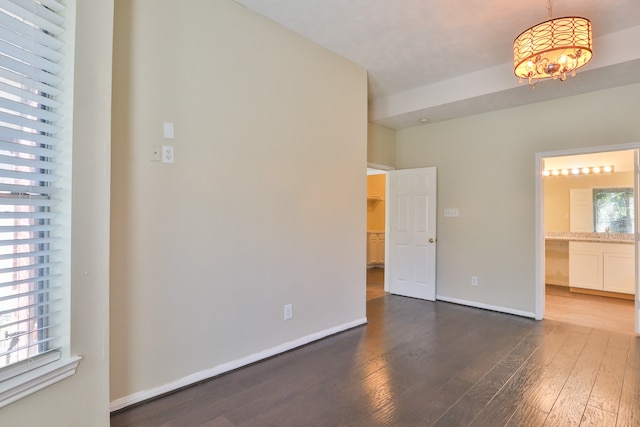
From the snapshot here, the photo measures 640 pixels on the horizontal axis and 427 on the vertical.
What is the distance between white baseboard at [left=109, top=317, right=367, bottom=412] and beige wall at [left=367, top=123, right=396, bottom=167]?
2545mm

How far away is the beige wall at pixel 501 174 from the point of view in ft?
11.8

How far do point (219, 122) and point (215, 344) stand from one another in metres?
1.67

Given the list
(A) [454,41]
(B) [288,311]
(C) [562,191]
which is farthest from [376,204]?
(B) [288,311]

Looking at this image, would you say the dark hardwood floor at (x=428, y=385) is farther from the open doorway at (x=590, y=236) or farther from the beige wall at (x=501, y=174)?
the open doorway at (x=590, y=236)

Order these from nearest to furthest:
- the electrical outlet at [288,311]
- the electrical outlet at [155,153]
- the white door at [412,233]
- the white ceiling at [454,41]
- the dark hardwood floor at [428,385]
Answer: the dark hardwood floor at [428,385] → the electrical outlet at [155,153] → the white ceiling at [454,41] → the electrical outlet at [288,311] → the white door at [412,233]

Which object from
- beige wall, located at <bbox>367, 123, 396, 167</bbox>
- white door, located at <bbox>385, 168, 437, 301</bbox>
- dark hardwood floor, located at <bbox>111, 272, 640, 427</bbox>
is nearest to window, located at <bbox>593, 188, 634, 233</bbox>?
dark hardwood floor, located at <bbox>111, 272, 640, 427</bbox>

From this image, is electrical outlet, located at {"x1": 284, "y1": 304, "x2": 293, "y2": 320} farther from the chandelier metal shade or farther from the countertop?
the countertop

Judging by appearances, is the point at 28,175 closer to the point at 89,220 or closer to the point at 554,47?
the point at 89,220

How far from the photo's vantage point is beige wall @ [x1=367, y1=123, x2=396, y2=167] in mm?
4812

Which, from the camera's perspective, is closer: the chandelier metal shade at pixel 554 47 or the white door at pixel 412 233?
the chandelier metal shade at pixel 554 47

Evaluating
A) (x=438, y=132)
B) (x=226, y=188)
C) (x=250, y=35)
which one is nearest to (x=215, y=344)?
(x=226, y=188)

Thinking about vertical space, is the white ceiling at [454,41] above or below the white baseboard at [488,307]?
above

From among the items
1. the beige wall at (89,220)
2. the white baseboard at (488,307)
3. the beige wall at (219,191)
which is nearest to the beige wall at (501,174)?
the white baseboard at (488,307)

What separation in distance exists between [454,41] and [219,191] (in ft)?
8.46
